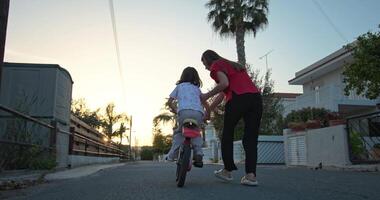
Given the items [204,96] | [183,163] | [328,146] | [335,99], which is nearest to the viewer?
[183,163]

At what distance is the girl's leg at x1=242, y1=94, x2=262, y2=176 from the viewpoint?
5.68 m

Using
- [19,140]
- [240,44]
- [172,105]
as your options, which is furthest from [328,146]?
[240,44]

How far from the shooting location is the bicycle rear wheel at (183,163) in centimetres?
536

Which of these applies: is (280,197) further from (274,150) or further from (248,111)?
(274,150)

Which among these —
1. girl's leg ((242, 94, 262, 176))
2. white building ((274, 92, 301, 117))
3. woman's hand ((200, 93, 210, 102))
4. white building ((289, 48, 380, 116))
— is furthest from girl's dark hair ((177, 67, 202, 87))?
white building ((274, 92, 301, 117))

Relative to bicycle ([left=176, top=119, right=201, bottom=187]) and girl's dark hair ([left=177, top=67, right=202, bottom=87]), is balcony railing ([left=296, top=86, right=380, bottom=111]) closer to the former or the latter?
girl's dark hair ([left=177, top=67, right=202, bottom=87])

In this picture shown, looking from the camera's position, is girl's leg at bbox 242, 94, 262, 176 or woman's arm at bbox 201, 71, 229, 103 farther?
woman's arm at bbox 201, 71, 229, 103

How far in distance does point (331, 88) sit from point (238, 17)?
7.23m

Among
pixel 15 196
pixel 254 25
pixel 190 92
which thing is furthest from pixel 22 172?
pixel 254 25

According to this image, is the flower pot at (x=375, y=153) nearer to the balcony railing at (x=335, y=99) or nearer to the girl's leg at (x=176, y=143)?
the girl's leg at (x=176, y=143)

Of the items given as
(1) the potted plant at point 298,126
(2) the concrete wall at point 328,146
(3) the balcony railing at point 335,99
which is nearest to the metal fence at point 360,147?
(2) the concrete wall at point 328,146

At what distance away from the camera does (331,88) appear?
76.1 ft

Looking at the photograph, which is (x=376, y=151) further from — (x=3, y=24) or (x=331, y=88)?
A: (x=331, y=88)

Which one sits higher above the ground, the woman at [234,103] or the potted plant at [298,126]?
the potted plant at [298,126]
